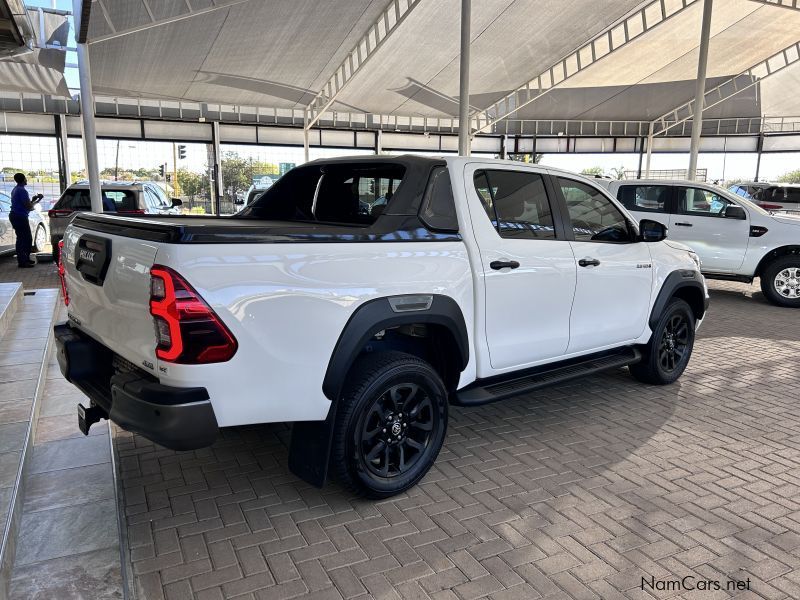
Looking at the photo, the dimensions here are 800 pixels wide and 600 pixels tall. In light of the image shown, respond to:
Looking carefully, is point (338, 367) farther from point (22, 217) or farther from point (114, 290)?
point (22, 217)

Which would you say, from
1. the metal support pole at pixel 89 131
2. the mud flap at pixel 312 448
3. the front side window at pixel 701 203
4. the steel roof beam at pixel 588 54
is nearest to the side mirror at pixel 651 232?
the mud flap at pixel 312 448

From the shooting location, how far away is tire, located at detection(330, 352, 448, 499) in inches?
122

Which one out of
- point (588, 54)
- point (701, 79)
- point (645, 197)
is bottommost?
point (645, 197)

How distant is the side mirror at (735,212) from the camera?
9.54 meters

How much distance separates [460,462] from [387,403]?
2.90ft

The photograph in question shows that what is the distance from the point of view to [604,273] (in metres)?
4.48

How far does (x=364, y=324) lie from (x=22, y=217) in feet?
39.5

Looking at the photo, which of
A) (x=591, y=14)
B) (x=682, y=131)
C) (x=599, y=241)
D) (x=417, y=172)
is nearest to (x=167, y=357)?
(x=417, y=172)

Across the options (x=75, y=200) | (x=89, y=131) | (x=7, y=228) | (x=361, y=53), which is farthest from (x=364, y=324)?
(x=361, y=53)

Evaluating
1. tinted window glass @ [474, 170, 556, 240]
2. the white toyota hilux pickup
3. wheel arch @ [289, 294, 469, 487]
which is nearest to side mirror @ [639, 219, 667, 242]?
the white toyota hilux pickup

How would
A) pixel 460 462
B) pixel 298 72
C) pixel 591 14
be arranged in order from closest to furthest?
pixel 460 462, pixel 591 14, pixel 298 72

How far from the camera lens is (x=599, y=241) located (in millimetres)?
4484

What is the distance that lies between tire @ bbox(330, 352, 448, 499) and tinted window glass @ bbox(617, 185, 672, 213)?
8027mm

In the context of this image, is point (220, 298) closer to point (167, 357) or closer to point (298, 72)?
point (167, 357)
